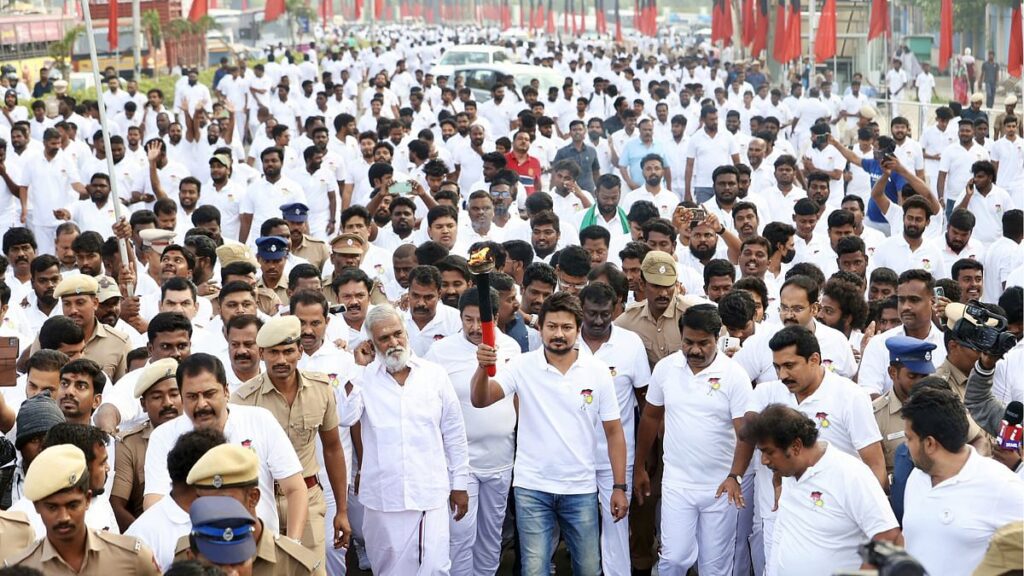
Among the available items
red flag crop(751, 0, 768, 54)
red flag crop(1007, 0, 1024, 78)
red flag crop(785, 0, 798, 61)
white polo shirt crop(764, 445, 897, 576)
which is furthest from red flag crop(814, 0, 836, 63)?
white polo shirt crop(764, 445, 897, 576)

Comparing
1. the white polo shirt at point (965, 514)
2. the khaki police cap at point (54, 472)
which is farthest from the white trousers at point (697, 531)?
the khaki police cap at point (54, 472)

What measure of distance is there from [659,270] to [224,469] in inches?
136

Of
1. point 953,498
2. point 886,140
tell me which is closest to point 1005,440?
point 953,498

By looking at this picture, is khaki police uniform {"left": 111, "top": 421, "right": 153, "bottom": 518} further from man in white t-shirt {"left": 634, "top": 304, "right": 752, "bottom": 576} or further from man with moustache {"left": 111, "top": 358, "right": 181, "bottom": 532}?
man in white t-shirt {"left": 634, "top": 304, "right": 752, "bottom": 576}

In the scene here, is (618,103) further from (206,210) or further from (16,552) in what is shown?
(16,552)

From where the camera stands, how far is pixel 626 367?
22.9 ft

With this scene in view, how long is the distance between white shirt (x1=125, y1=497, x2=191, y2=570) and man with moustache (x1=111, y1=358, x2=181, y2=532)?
Result: 0.81m

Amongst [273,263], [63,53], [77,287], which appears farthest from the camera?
[63,53]

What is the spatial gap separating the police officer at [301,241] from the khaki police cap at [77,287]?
261cm

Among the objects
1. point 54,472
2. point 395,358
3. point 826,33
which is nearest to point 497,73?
point 826,33

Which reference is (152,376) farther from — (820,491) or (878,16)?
(878,16)

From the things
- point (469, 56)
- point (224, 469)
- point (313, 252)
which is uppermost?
point (469, 56)

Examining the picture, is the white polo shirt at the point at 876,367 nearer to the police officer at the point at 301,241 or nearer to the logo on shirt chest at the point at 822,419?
the logo on shirt chest at the point at 822,419

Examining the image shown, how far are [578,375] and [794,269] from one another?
2.24 meters
